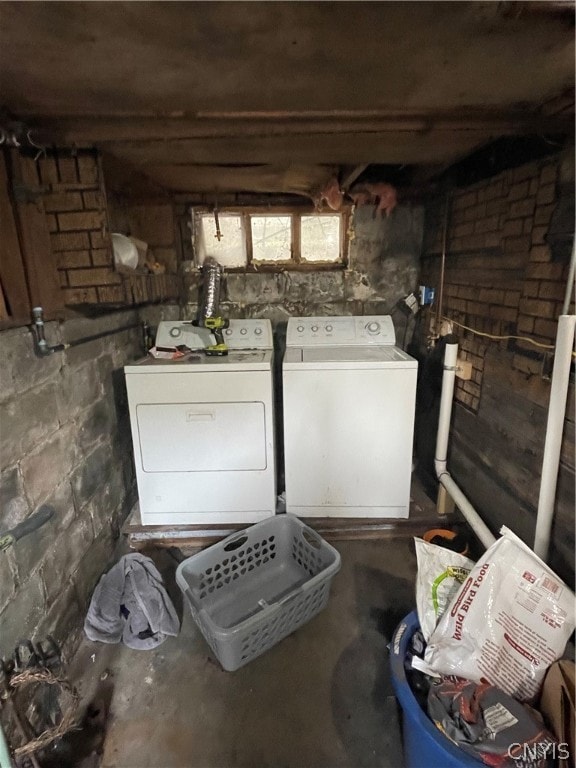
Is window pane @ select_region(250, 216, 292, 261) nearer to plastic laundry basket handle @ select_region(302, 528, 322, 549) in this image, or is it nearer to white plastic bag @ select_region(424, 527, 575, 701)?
plastic laundry basket handle @ select_region(302, 528, 322, 549)

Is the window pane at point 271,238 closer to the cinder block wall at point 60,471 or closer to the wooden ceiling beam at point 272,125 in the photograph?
the cinder block wall at point 60,471

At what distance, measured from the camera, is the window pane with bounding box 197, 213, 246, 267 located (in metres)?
2.66

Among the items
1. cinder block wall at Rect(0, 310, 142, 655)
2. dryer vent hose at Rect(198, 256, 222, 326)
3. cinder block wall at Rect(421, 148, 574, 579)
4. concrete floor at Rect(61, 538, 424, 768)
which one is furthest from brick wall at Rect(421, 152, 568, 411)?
cinder block wall at Rect(0, 310, 142, 655)

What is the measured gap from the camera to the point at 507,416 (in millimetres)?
1653

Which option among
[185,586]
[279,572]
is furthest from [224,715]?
[279,572]

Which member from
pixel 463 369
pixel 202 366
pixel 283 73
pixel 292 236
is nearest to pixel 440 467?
pixel 463 369

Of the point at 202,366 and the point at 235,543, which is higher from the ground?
the point at 202,366

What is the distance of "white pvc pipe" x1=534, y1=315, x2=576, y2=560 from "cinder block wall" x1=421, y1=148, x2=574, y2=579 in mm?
28

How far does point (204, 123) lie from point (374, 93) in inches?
22.7

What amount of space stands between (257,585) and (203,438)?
2.46 ft

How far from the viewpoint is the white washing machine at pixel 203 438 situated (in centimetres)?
196

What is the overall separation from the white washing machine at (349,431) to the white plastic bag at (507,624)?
87 centimetres

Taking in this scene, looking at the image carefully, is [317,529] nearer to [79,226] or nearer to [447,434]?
[447,434]

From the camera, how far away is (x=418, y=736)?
1.01 m
